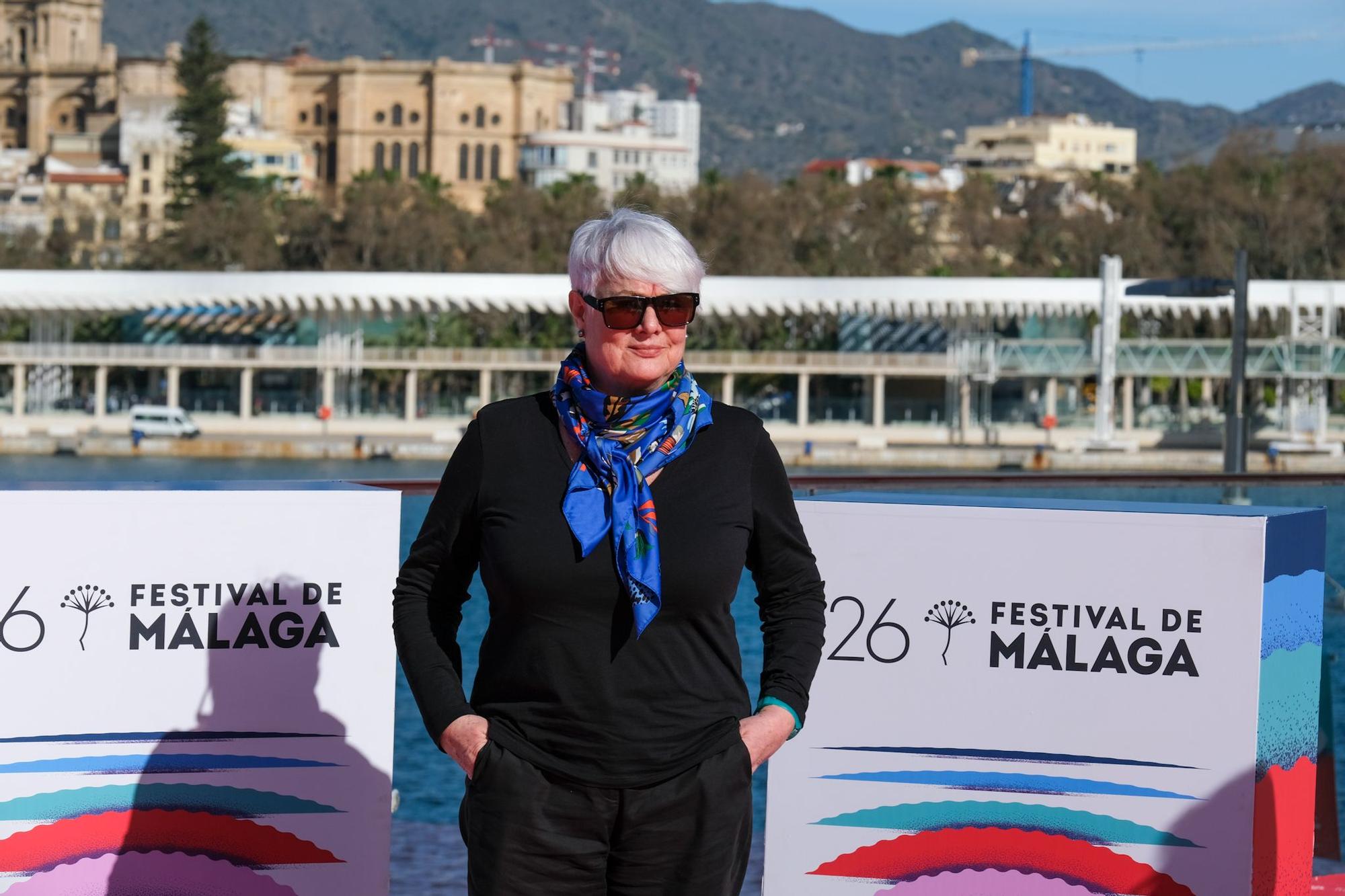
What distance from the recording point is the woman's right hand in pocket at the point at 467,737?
123 inches

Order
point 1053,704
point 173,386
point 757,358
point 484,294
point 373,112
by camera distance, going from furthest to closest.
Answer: point 373,112
point 484,294
point 757,358
point 173,386
point 1053,704

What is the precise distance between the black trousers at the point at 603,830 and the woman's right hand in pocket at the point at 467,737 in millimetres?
15

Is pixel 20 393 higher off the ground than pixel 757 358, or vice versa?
pixel 757 358

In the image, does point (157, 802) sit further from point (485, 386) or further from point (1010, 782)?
point (485, 386)

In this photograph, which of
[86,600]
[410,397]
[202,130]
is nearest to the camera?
[86,600]

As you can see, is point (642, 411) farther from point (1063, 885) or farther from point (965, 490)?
point (965, 490)

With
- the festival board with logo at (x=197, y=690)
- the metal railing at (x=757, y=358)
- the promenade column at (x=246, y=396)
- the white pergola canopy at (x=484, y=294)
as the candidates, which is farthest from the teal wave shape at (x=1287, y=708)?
the promenade column at (x=246, y=396)

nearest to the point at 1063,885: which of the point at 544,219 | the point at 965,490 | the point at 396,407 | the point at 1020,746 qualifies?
the point at 1020,746

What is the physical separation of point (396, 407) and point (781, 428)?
9.68 m

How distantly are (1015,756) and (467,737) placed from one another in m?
1.59

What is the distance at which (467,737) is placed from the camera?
3115 mm

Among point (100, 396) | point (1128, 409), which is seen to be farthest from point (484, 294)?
point (1128, 409)

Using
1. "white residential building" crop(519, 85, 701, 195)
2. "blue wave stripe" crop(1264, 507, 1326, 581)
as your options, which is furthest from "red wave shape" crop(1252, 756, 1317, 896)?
"white residential building" crop(519, 85, 701, 195)

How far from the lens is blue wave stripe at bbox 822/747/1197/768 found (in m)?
4.29
